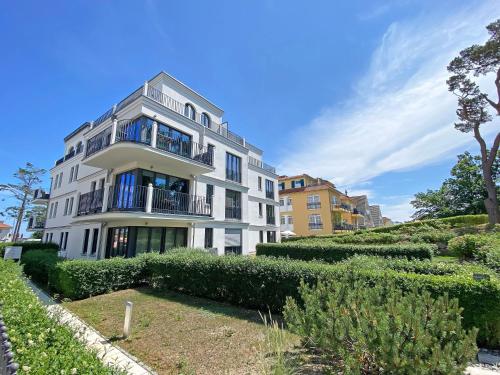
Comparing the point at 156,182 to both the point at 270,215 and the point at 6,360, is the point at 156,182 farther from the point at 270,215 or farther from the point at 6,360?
the point at 270,215

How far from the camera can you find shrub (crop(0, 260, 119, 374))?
2094 millimetres

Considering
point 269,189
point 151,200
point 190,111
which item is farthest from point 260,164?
point 151,200

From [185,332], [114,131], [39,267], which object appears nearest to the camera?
[185,332]

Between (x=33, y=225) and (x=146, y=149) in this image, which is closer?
(x=146, y=149)

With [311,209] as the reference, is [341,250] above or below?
below

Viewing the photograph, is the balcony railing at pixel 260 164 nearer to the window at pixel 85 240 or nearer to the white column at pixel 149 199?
Answer: the white column at pixel 149 199

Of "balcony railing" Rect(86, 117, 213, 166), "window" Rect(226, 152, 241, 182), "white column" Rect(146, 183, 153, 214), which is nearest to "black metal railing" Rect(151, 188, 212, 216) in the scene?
"white column" Rect(146, 183, 153, 214)

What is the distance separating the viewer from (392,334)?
2.84 metres

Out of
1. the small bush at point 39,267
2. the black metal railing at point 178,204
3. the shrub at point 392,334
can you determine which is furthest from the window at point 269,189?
the shrub at point 392,334

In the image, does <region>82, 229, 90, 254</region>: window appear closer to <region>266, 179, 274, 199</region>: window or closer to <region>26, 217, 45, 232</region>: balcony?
<region>26, 217, 45, 232</region>: balcony

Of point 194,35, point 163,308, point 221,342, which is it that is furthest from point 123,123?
point 221,342

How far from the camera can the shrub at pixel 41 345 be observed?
2094 millimetres

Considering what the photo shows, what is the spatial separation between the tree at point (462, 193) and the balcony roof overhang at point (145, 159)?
37948 mm

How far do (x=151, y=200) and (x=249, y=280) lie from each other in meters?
8.27
